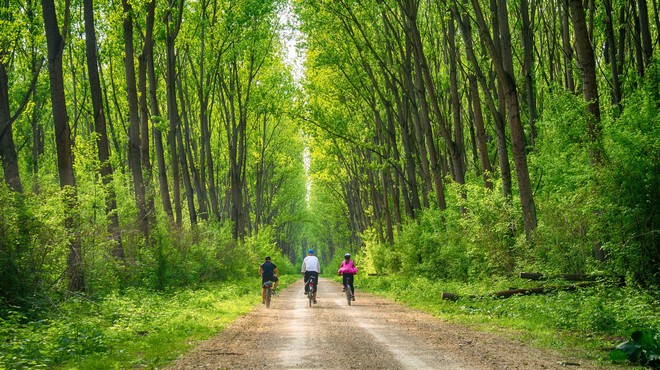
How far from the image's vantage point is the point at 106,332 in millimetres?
12102

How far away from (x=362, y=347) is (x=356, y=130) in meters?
28.9

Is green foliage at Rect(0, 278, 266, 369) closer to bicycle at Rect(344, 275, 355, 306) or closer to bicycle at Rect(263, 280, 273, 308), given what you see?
bicycle at Rect(263, 280, 273, 308)

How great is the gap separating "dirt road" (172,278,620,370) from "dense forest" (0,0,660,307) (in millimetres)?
4177

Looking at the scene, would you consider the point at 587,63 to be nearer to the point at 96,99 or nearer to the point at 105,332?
the point at 105,332

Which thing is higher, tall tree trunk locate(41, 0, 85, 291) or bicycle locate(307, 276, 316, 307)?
tall tree trunk locate(41, 0, 85, 291)

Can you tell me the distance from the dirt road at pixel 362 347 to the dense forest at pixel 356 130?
4.18 m

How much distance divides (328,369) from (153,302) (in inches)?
419

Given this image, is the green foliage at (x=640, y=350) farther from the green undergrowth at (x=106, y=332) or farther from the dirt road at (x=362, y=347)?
the green undergrowth at (x=106, y=332)

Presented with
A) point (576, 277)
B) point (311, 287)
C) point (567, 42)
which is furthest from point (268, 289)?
point (567, 42)

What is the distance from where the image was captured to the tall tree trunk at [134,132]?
21625 millimetres

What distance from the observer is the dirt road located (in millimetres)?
9023

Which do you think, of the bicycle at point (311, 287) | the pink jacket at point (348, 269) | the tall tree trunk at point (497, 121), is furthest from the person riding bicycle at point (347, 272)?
the tall tree trunk at point (497, 121)

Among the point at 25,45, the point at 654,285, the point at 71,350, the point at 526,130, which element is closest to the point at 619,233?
the point at 654,285

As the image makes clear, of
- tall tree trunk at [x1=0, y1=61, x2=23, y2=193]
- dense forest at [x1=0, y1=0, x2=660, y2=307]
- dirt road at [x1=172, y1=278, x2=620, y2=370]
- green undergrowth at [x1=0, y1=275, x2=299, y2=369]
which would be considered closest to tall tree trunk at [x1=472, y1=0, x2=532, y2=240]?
dense forest at [x1=0, y1=0, x2=660, y2=307]
